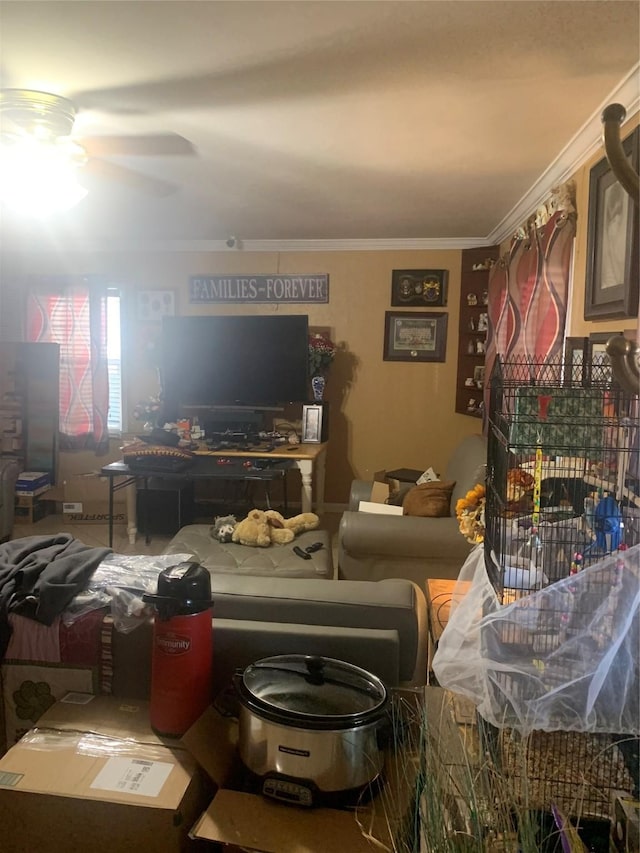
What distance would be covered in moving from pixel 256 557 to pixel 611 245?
1.99m

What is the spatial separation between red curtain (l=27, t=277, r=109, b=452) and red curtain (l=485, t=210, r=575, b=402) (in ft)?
10.4

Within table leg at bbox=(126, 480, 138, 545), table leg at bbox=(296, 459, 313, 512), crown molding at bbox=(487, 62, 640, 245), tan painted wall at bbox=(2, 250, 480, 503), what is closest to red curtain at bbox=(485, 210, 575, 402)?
crown molding at bbox=(487, 62, 640, 245)

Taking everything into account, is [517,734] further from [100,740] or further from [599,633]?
A: [100,740]

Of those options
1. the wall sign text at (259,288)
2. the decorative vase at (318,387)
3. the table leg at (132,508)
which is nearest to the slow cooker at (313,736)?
the table leg at (132,508)

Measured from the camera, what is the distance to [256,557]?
293cm

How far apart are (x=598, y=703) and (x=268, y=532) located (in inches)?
86.1

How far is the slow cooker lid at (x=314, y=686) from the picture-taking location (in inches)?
54.6

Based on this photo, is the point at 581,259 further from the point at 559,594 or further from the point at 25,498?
the point at 25,498

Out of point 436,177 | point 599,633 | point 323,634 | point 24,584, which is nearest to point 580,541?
point 599,633

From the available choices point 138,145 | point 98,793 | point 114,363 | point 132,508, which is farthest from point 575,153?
point 114,363

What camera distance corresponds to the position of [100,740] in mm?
1513

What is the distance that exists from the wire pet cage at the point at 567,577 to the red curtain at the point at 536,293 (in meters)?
1.06

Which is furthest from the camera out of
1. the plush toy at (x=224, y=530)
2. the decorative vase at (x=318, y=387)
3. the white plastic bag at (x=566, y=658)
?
the decorative vase at (x=318, y=387)

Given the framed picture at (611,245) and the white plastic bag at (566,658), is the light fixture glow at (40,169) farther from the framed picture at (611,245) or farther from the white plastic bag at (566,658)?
the white plastic bag at (566,658)
